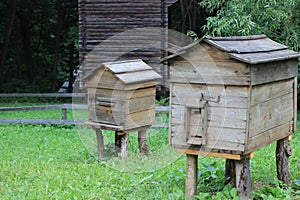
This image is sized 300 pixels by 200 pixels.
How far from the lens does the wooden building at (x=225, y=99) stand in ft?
18.5

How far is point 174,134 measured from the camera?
610 cm

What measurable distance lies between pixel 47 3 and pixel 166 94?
31.4 ft

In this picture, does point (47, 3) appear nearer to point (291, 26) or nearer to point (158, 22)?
point (158, 22)

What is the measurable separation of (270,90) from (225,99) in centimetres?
71

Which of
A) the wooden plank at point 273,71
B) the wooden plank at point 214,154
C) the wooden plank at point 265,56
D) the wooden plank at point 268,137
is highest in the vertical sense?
the wooden plank at point 265,56

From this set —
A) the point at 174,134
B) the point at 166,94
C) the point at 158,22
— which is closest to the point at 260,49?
the point at 174,134

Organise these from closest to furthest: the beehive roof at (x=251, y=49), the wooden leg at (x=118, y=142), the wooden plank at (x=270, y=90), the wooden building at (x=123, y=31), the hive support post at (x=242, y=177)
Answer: the beehive roof at (x=251, y=49)
the wooden plank at (x=270, y=90)
the hive support post at (x=242, y=177)
the wooden leg at (x=118, y=142)
the wooden building at (x=123, y=31)

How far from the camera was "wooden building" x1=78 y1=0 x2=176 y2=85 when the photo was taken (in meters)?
17.3

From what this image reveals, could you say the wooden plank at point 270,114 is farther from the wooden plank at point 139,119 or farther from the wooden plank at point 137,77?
the wooden plank at point 139,119

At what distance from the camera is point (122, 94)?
8.62m

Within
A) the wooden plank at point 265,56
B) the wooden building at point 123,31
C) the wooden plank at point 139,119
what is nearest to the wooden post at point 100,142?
the wooden plank at point 139,119

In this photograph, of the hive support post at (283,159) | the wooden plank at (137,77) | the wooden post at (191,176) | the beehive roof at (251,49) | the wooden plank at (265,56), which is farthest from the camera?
the wooden plank at (137,77)

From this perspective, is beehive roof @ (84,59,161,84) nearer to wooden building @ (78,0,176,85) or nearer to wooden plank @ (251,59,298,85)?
wooden plank @ (251,59,298,85)

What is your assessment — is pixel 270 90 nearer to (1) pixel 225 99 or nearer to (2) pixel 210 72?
(1) pixel 225 99
